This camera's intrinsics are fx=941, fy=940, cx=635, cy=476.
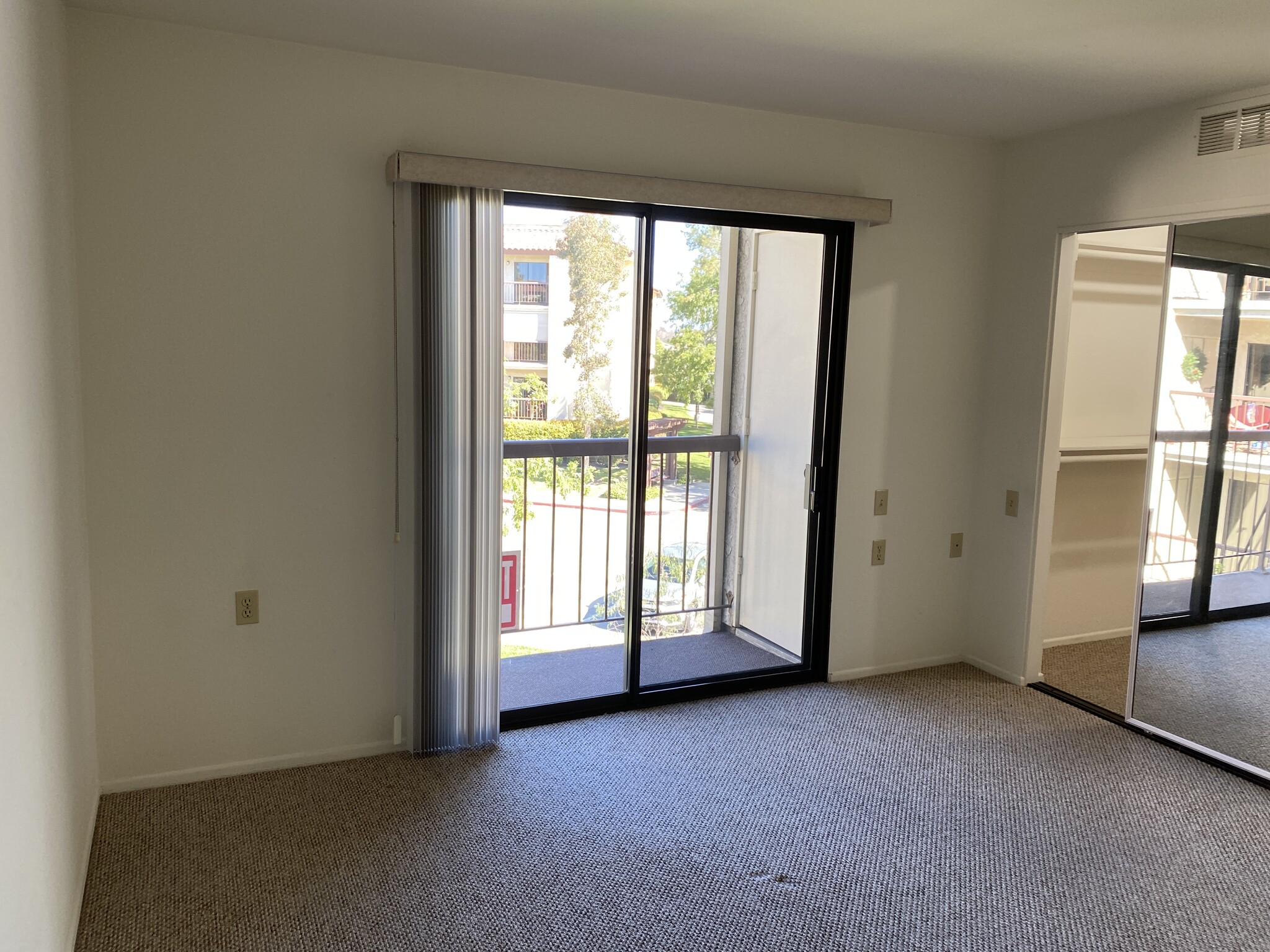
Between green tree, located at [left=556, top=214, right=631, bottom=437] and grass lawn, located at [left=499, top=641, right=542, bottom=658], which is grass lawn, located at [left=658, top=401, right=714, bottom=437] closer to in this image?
green tree, located at [left=556, top=214, right=631, bottom=437]

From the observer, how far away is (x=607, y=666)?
3596 millimetres

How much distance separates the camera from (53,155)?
85.4 inches

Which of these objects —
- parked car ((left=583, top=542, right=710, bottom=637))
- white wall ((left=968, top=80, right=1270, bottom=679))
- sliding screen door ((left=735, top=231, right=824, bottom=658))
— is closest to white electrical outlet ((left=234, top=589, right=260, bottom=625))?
parked car ((left=583, top=542, right=710, bottom=637))

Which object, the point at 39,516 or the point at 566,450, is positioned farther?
the point at 566,450

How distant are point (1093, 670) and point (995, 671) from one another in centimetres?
46

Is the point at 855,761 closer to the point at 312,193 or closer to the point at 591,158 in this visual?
the point at 591,158

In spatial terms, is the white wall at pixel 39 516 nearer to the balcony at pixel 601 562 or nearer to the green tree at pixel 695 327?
the balcony at pixel 601 562

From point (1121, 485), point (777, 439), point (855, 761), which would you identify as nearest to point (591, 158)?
point (777, 439)

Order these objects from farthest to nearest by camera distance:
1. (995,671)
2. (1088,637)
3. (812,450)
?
1. (1088,637)
2. (995,671)
3. (812,450)

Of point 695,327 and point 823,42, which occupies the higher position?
point 823,42

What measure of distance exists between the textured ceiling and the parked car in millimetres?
1686

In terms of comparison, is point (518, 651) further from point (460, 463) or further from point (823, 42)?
point (823, 42)

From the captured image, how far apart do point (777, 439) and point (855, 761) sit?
127 centimetres

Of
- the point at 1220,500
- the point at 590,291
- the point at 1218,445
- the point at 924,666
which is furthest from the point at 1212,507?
the point at 590,291
